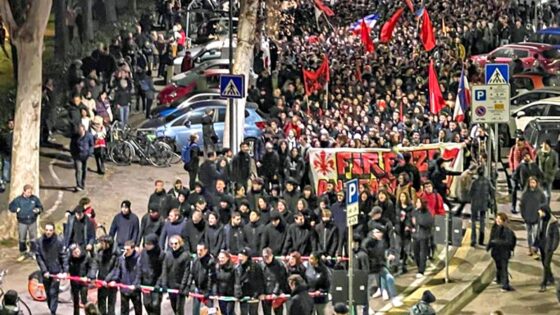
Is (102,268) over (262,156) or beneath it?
beneath

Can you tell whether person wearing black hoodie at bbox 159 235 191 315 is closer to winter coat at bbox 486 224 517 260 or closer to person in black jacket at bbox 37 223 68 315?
person in black jacket at bbox 37 223 68 315

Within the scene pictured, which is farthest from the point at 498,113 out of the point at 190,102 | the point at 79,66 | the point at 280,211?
the point at 79,66

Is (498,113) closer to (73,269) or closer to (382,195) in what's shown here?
(382,195)

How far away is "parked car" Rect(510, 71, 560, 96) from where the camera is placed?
40406 millimetres

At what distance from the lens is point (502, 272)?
939 inches

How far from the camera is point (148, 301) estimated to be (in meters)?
21.3

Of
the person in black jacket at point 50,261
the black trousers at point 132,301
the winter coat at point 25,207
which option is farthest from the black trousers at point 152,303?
the winter coat at point 25,207

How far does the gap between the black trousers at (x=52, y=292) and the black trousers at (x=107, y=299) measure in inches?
31.2

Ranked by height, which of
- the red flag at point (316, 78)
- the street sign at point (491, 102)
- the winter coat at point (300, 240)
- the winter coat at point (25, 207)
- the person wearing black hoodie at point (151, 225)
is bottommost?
the winter coat at point (300, 240)

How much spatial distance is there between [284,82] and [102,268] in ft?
59.8

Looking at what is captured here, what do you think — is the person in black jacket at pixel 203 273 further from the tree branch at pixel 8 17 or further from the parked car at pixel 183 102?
the parked car at pixel 183 102

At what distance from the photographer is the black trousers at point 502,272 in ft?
77.7

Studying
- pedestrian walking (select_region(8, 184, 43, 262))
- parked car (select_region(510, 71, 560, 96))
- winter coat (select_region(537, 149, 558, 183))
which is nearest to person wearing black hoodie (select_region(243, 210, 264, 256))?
pedestrian walking (select_region(8, 184, 43, 262))

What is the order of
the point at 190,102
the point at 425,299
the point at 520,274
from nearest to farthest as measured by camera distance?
the point at 425,299, the point at 520,274, the point at 190,102
